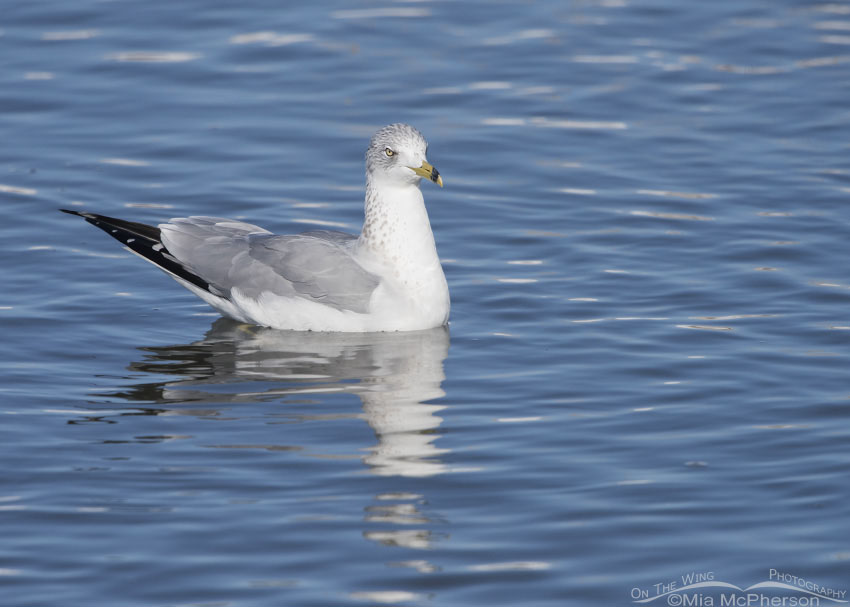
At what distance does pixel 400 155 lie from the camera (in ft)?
36.5

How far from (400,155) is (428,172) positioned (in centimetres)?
28

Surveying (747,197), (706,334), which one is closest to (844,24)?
(747,197)

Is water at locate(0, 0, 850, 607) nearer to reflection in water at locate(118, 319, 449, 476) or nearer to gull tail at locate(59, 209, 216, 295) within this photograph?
reflection in water at locate(118, 319, 449, 476)

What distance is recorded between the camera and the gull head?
11094 millimetres

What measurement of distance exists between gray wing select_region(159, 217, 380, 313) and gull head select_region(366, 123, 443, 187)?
0.65 metres

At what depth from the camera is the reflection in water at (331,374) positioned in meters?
9.19

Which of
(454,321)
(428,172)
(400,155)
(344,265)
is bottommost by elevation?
(454,321)

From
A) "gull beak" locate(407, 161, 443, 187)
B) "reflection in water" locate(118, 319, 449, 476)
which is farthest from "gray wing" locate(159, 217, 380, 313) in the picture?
"gull beak" locate(407, 161, 443, 187)

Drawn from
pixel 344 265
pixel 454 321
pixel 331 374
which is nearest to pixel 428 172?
pixel 344 265

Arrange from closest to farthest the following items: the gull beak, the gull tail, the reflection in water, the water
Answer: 1. the water
2. the reflection in water
3. the gull beak
4. the gull tail

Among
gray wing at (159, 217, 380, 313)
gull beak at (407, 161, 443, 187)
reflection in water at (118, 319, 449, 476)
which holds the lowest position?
reflection in water at (118, 319, 449, 476)

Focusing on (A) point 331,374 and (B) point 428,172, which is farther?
(B) point 428,172

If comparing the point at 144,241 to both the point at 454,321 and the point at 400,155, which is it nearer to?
the point at 400,155

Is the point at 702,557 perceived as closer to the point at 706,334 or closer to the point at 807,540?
the point at 807,540
